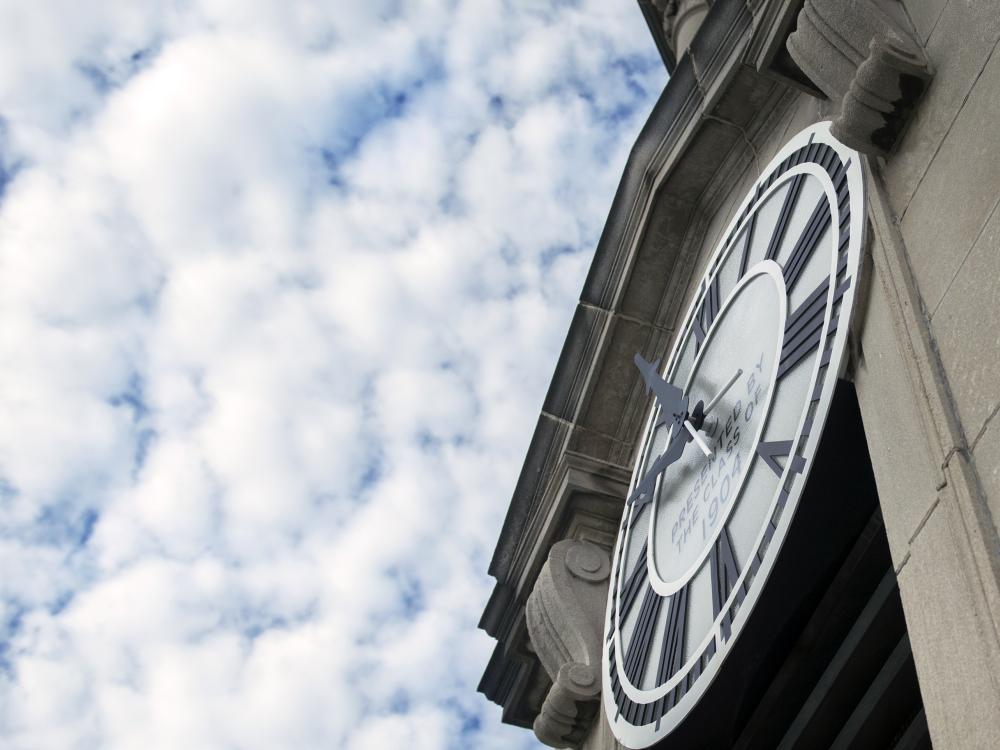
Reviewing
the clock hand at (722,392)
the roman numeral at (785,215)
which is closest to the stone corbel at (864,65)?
the roman numeral at (785,215)

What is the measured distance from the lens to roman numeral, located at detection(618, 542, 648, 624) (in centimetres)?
477

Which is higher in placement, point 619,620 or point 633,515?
point 633,515

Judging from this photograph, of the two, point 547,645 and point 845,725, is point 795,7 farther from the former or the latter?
point 547,645

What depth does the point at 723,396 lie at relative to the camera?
4289 millimetres

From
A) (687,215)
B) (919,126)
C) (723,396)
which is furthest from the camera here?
(687,215)

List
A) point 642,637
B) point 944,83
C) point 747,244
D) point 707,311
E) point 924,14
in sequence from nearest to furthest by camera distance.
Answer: point 944,83, point 924,14, point 642,637, point 747,244, point 707,311

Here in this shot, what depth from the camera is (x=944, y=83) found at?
9.94 feet

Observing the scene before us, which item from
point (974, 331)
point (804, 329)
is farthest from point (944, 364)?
point (804, 329)

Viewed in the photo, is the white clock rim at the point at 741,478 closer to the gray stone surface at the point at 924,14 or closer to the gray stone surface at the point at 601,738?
the gray stone surface at the point at 601,738

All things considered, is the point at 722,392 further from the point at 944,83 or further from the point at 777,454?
the point at 944,83

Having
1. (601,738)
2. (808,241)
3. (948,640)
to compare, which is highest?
(808,241)

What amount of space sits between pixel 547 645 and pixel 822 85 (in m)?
2.92

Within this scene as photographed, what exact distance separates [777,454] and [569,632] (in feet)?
6.91

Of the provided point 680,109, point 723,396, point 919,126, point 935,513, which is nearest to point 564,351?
point 680,109
